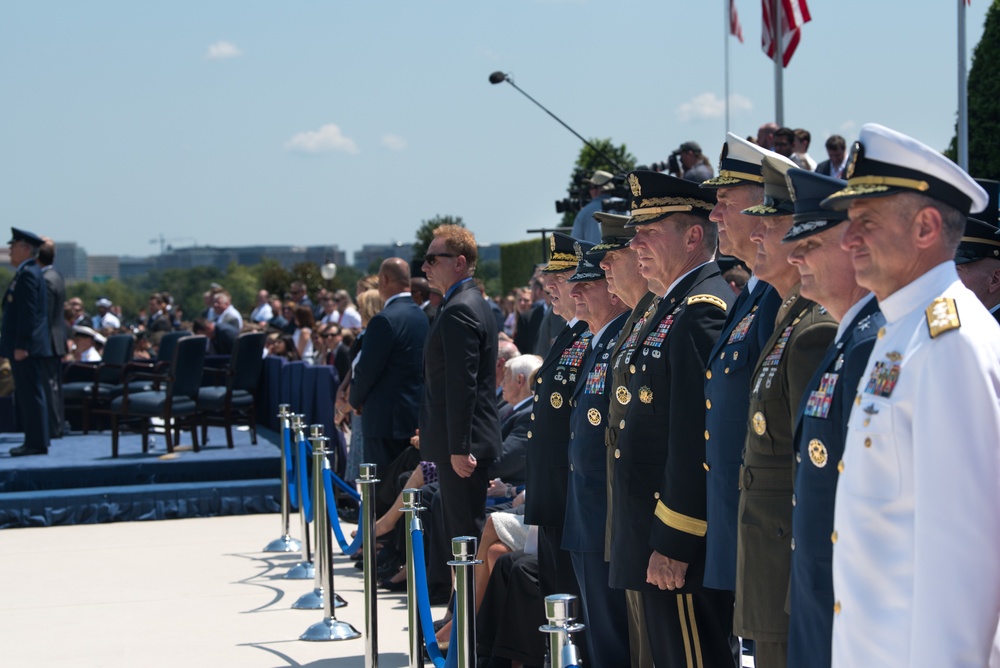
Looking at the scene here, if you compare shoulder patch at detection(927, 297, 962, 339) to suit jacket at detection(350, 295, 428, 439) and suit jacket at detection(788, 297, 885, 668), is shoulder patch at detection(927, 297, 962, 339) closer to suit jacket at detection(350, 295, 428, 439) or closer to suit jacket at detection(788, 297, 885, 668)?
suit jacket at detection(788, 297, 885, 668)

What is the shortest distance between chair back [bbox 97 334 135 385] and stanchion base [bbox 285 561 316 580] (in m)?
7.74

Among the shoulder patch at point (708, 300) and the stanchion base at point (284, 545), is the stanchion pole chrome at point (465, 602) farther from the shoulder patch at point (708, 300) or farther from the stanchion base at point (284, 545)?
the stanchion base at point (284, 545)

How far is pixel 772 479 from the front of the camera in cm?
317

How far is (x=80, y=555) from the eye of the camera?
965 cm

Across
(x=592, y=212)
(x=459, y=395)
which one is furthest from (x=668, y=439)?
(x=592, y=212)

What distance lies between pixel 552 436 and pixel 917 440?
2.87 meters

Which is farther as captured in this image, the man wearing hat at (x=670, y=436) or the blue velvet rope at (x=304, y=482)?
the blue velvet rope at (x=304, y=482)

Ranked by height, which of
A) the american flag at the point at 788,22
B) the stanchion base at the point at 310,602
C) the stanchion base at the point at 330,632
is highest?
the american flag at the point at 788,22

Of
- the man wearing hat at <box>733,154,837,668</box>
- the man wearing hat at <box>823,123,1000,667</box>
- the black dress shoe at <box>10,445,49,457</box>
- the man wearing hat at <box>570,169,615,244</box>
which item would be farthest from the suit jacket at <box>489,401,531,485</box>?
the black dress shoe at <box>10,445,49,457</box>

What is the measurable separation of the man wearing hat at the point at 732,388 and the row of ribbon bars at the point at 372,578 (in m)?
0.66

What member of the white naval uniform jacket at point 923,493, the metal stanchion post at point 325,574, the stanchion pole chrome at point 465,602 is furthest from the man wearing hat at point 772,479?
the metal stanchion post at point 325,574

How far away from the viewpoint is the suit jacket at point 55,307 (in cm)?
1244

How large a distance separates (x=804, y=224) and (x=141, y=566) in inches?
288

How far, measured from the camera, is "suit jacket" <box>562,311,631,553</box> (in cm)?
450
